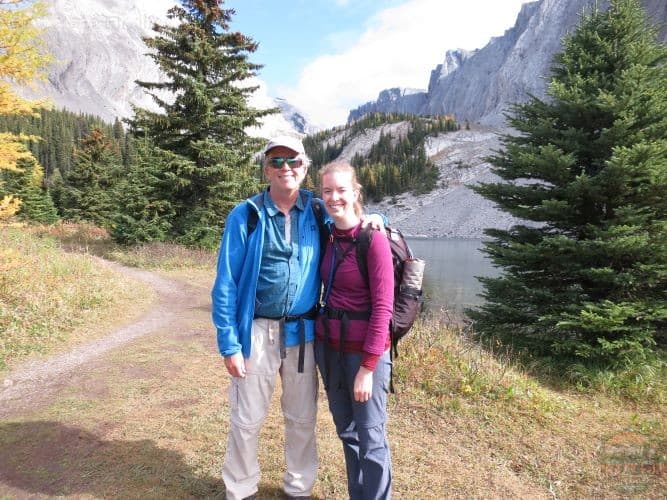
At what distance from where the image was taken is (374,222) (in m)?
2.46

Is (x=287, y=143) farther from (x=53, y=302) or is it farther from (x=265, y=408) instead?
(x=53, y=302)

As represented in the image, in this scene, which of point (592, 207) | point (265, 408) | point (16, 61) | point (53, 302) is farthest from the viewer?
point (592, 207)

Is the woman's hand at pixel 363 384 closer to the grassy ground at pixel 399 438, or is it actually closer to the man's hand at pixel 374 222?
the man's hand at pixel 374 222

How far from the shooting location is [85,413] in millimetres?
4238

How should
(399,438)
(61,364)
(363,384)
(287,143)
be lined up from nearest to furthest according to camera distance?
(363,384) → (287,143) → (399,438) → (61,364)

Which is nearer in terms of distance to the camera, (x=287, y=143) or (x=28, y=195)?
(x=287, y=143)

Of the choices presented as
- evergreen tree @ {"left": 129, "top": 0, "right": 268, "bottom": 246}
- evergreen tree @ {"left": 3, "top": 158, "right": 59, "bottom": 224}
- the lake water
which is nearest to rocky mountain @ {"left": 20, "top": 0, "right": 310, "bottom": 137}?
evergreen tree @ {"left": 3, "top": 158, "right": 59, "bottom": 224}

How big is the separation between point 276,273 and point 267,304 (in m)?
0.22

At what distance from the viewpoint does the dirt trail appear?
4.65 meters

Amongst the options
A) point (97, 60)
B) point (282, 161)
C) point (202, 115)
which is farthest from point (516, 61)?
point (282, 161)

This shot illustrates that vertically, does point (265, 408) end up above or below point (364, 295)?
below

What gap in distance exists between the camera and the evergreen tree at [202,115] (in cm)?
1494

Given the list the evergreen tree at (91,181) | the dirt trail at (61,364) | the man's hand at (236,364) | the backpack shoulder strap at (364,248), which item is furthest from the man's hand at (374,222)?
the evergreen tree at (91,181)

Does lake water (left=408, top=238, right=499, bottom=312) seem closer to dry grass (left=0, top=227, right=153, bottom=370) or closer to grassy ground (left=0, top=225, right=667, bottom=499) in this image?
grassy ground (left=0, top=225, right=667, bottom=499)
